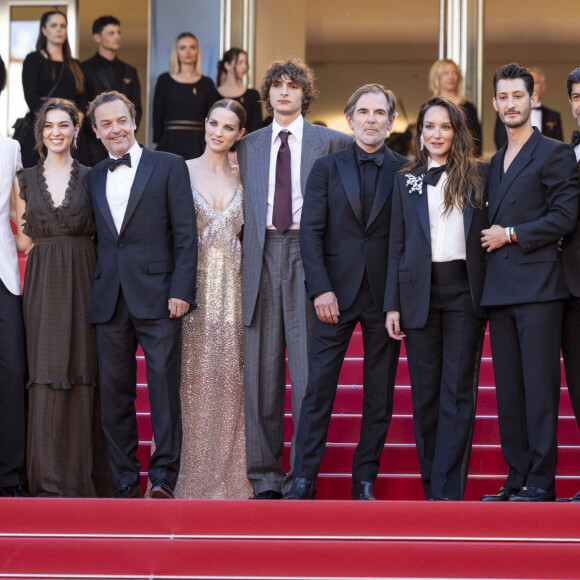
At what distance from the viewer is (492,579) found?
407 cm

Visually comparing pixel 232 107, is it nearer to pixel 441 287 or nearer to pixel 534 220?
pixel 441 287

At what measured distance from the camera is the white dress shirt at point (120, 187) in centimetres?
514

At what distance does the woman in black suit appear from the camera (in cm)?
474

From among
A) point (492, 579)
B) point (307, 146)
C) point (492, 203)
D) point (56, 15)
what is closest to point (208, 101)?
point (56, 15)

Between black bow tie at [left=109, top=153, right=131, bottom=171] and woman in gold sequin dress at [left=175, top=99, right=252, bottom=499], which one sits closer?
black bow tie at [left=109, top=153, right=131, bottom=171]

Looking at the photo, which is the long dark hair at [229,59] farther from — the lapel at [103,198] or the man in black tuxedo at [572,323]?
the man in black tuxedo at [572,323]

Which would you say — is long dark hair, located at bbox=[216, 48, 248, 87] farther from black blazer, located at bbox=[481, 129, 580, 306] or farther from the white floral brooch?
black blazer, located at bbox=[481, 129, 580, 306]

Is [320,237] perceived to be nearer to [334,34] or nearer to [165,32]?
[165,32]

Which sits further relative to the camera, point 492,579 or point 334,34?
point 334,34

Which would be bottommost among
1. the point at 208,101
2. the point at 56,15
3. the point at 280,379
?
the point at 280,379

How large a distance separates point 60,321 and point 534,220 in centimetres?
218

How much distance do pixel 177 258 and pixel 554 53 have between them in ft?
28.2

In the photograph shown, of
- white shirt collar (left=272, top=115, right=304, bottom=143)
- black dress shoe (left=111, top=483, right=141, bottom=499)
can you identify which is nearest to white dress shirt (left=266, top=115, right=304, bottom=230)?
white shirt collar (left=272, top=115, right=304, bottom=143)

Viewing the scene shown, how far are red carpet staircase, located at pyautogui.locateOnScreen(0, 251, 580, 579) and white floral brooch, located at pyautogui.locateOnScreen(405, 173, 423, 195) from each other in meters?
1.35
